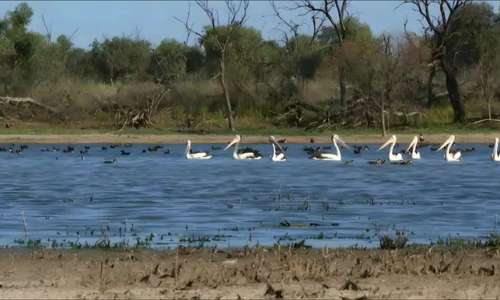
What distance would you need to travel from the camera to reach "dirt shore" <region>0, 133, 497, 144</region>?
40000 mm

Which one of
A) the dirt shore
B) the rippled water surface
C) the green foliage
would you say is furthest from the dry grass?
the rippled water surface

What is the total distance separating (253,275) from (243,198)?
10.9m

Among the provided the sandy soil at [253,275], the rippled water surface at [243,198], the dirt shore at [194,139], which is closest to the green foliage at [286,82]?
the dirt shore at [194,139]

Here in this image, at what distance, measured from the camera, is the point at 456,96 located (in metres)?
43.8

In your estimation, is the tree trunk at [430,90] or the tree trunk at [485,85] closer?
the tree trunk at [485,85]

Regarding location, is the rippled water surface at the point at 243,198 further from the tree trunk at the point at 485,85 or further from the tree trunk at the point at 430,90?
the tree trunk at the point at 430,90

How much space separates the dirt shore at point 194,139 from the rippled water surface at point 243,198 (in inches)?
202

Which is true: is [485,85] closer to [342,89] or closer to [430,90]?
[430,90]

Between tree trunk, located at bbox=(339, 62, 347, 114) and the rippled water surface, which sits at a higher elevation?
tree trunk, located at bbox=(339, 62, 347, 114)

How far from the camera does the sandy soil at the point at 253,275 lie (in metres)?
9.00

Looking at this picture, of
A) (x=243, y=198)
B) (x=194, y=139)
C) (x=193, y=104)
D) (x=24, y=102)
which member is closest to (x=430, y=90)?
(x=193, y=104)

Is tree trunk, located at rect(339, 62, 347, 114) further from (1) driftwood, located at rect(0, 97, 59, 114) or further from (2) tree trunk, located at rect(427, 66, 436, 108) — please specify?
(1) driftwood, located at rect(0, 97, 59, 114)

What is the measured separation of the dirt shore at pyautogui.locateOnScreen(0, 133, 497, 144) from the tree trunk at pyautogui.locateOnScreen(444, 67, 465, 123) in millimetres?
3162

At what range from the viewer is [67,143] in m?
40.2
